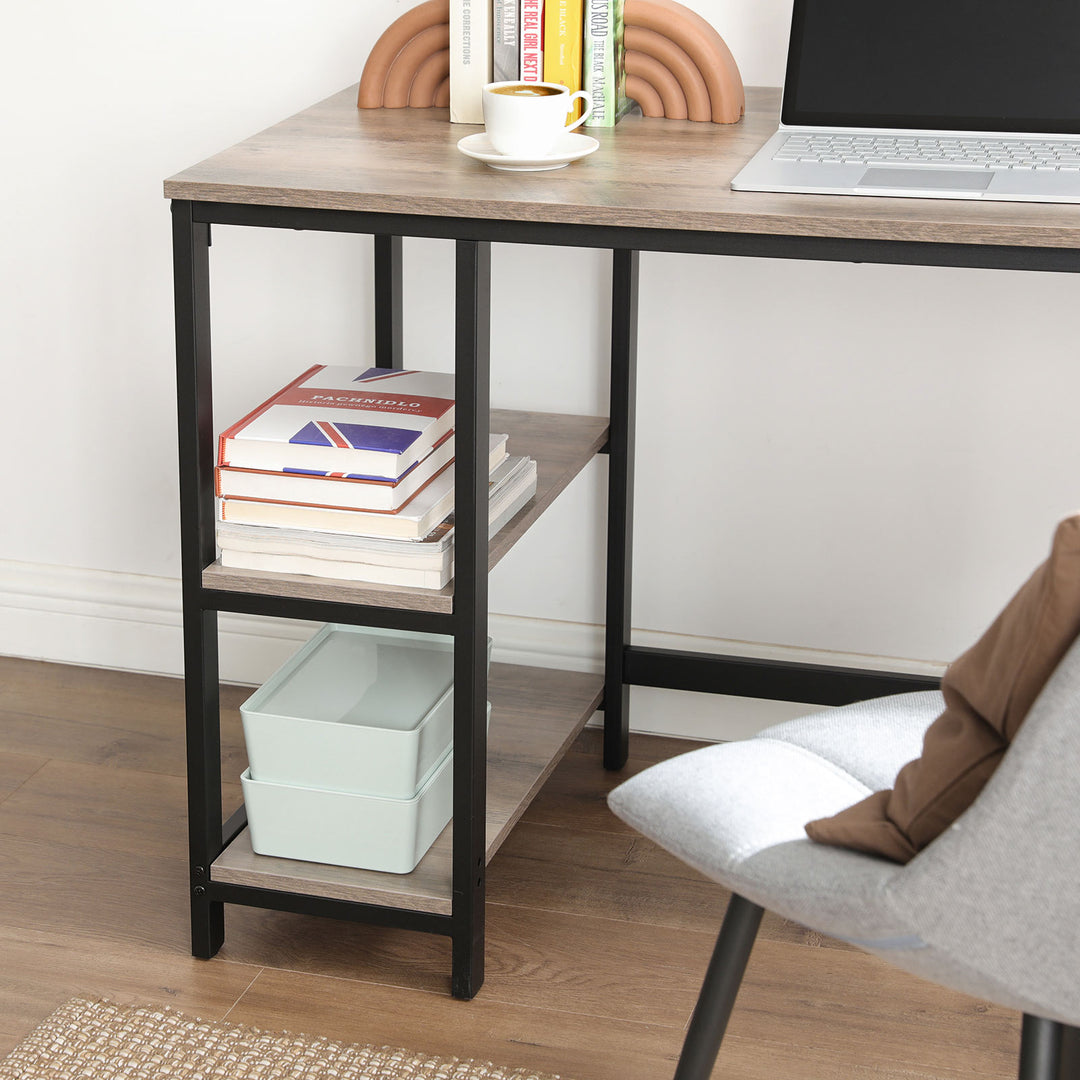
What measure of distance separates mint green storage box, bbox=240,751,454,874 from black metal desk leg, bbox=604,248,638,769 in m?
0.43

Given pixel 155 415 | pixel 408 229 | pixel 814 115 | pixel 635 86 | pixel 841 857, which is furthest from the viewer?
pixel 155 415

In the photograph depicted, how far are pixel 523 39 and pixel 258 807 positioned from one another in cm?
86

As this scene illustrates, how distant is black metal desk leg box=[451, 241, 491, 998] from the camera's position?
1.27 meters

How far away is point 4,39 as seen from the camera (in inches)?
76.9

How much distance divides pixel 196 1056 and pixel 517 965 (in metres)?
0.35

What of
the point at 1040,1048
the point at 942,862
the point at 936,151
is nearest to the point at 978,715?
the point at 942,862

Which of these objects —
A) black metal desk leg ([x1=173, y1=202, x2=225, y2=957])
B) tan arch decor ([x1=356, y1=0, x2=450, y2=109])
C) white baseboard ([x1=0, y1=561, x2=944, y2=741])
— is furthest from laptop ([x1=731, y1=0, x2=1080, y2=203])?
white baseboard ([x1=0, y1=561, x2=944, y2=741])

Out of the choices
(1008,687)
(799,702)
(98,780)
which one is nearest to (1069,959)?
(1008,687)

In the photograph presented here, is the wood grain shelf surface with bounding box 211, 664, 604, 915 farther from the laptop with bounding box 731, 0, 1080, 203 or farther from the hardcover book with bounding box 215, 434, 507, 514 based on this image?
the laptop with bounding box 731, 0, 1080, 203

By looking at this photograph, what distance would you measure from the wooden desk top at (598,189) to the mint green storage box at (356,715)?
49 cm

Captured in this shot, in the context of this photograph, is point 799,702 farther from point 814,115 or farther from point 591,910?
point 814,115

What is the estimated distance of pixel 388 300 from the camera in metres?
1.84

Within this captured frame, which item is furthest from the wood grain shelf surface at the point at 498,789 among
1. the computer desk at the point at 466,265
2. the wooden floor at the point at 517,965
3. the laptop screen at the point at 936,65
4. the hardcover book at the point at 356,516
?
the laptop screen at the point at 936,65

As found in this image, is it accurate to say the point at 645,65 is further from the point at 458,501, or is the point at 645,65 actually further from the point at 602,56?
the point at 458,501
